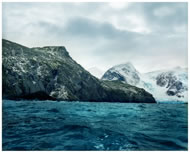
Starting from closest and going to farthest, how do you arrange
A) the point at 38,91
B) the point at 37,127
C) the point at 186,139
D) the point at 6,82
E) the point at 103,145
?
the point at 103,145
the point at 186,139
the point at 37,127
the point at 6,82
the point at 38,91

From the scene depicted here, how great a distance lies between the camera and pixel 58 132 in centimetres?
1692

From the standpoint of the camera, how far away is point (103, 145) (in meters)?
14.0

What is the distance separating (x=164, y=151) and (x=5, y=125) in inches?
518

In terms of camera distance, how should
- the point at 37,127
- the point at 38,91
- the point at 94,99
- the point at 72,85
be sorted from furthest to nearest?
the point at 94,99, the point at 72,85, the point at 38,91, the point at 37,127

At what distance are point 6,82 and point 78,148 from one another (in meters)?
119

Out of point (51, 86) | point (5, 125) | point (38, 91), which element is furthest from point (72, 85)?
point (5, 125)

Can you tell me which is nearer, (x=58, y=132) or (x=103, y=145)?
(x=103, y=145)

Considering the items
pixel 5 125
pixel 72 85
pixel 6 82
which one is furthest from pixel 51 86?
pixel 5 125

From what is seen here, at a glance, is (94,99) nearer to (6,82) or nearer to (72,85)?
(72,85)

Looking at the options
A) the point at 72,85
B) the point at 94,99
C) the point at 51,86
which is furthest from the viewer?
the point at 94,99

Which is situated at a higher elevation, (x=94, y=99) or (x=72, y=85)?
(x=72, y=85)

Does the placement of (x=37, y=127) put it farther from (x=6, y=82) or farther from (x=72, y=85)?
(x=72, y=85)

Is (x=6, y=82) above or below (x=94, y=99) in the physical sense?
above

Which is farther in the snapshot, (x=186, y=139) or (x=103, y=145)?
(x=186, y=139)
